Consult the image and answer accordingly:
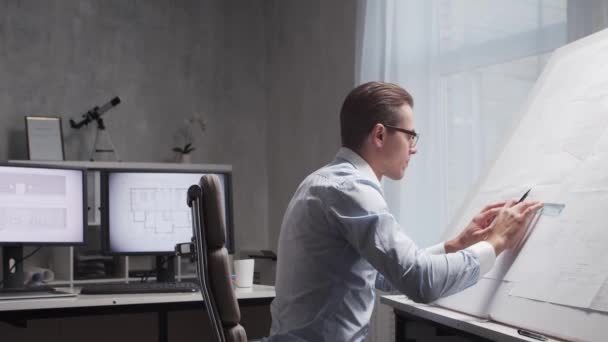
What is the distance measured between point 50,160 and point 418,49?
2.05 metres

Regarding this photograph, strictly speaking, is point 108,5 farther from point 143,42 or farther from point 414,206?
point 414,206

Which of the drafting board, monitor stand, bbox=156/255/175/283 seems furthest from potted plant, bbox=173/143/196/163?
the drafting board

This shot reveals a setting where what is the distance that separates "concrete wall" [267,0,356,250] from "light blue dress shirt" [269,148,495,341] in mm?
2322

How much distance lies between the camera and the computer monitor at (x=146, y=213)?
2914 millimetres

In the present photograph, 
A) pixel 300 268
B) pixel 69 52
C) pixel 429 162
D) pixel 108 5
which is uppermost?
pixel 108 5

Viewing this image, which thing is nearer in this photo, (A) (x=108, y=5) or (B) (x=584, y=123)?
(B) (x=584, y=123)

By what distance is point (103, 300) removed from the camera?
2.54m

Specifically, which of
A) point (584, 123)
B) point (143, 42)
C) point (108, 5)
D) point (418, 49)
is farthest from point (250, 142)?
point (584, 123)

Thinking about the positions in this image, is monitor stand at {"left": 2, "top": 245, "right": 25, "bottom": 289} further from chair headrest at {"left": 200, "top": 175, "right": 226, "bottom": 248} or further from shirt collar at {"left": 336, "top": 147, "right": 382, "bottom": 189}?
shirt collar at {"left": 336, "top": 147, "right": 382, "bottom": 189}

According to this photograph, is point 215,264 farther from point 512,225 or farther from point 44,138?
point 44,138

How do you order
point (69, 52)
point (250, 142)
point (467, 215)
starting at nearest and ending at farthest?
1. point (467, 215)
2. point (69, 52)
3. point (250, 142)

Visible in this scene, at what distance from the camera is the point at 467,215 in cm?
192

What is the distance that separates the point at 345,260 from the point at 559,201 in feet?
1.54

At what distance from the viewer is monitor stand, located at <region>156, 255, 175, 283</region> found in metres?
2.96
